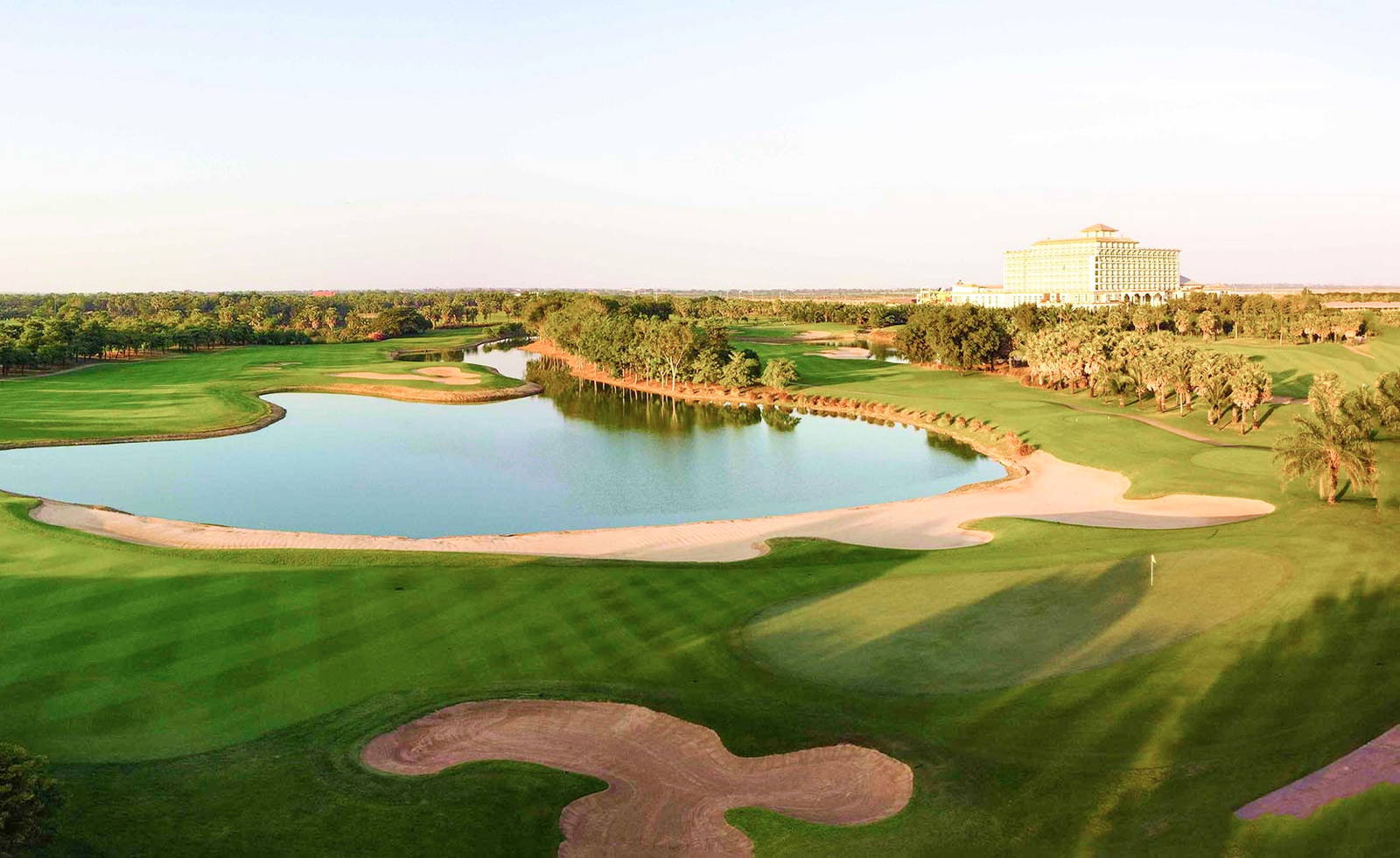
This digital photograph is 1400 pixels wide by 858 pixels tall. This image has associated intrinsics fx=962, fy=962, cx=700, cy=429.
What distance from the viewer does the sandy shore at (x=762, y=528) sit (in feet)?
129

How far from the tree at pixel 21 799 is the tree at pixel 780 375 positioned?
279 ft

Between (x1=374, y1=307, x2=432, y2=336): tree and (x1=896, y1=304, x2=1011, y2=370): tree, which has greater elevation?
(x1=374, y1=307, x2=432, y2=336): tree

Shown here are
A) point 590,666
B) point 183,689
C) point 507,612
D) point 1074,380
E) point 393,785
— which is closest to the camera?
point 393,785

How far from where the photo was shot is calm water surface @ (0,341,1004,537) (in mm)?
49719

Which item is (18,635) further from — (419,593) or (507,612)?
(507,612)

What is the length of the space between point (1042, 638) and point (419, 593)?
17.9 m

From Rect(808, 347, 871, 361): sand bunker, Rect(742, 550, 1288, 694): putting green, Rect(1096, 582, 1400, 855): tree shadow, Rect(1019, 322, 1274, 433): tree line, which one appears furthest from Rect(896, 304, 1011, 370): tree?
Rect(1096, 582, 1400, 855): tree shadow

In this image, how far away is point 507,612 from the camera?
2742 centimetres

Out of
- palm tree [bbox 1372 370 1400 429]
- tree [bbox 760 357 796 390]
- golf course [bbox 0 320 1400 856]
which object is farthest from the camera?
tree [bbox 760 357 796 390]

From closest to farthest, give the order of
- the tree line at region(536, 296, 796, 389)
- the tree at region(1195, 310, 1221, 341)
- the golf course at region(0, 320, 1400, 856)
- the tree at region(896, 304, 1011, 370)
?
the golf course at region(0, 320, 1400, 856), the tree line at region(536, 296, 796, 389), the tree at region(896, 304, 1011, 370), the tree at region(1195, 310, 1221, 341)

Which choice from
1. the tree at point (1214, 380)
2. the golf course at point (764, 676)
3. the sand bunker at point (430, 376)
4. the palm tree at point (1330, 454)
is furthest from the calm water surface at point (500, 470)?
the palm tree at point (1330, 454)

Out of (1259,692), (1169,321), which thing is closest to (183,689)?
(1259,692)

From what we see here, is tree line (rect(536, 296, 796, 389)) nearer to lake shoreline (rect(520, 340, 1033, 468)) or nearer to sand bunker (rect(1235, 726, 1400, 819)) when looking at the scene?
lake shoreline (rect(520, 340, 1033, 468))

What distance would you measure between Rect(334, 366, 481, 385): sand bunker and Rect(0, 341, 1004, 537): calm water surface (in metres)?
17.8
